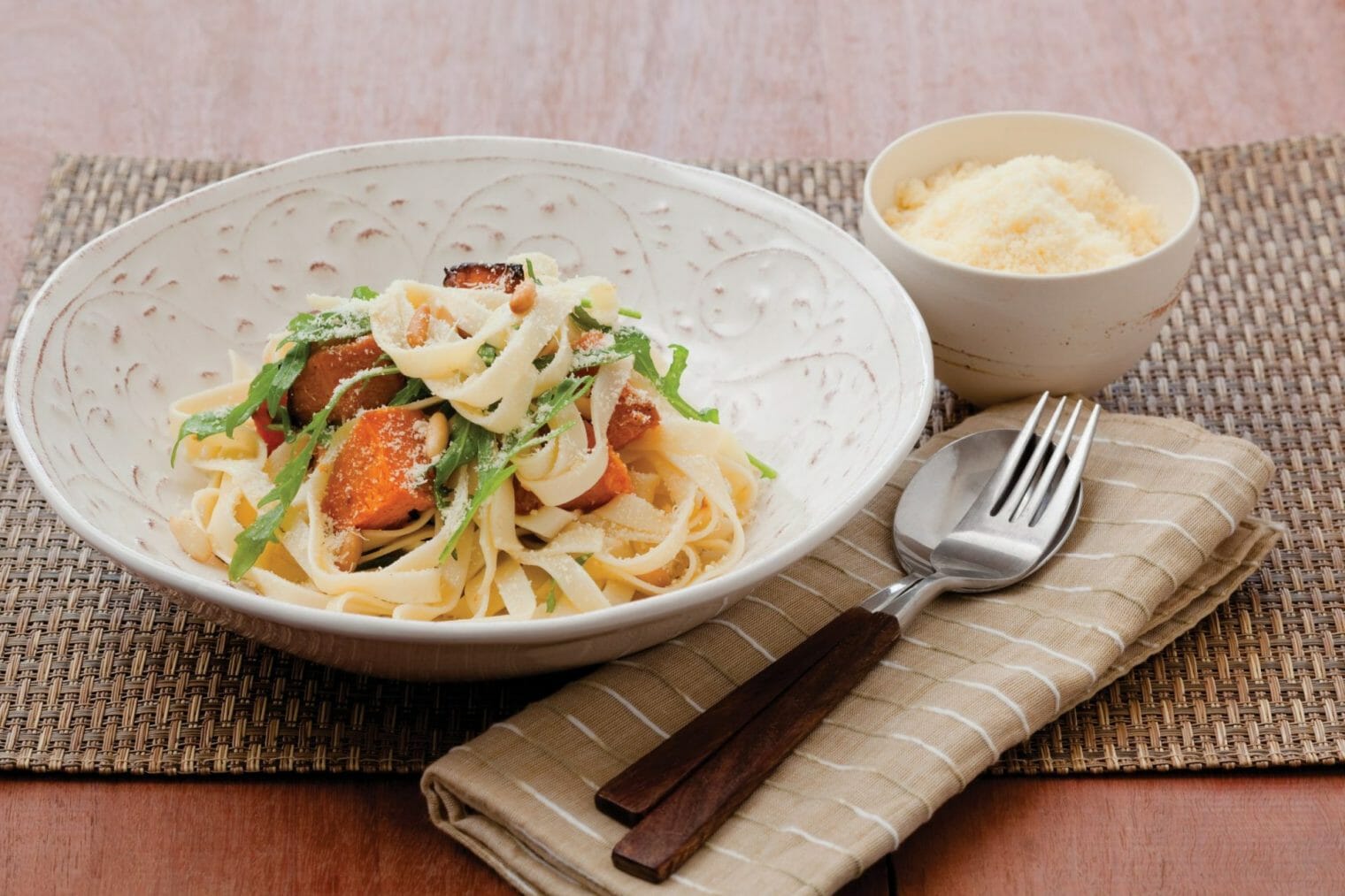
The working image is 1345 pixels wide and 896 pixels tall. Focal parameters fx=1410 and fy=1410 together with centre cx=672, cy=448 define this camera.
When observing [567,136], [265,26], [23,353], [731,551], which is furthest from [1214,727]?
[265,26]

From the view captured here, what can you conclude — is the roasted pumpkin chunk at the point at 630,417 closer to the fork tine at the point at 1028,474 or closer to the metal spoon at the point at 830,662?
the metal spoon at the point at 830,662

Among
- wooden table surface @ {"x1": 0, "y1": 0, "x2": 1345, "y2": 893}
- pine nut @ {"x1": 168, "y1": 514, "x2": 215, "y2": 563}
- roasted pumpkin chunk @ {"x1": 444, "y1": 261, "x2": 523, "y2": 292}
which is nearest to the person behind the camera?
pine nut @ {"x1": 168, "y1": 514, "x2": 215, "y2": 563}

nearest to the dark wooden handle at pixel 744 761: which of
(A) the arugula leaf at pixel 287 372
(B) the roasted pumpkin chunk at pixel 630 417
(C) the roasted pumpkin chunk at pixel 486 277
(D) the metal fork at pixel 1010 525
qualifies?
(D) the metal fork at pixel 1010 525

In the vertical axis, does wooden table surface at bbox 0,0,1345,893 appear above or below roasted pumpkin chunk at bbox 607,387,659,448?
below

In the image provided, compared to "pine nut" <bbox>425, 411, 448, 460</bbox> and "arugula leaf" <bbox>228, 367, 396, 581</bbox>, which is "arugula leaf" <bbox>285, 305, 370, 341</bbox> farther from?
"pine nut" <bbox>425, 411, 448, 460</bbox>

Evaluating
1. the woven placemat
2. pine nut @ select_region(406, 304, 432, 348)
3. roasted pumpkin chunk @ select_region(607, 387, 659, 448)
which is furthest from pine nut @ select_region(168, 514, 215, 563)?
roasted pumpkin chunk @ select_region(607, 387, 659, 448)

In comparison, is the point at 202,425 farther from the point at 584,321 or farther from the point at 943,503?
the point at 943,503
